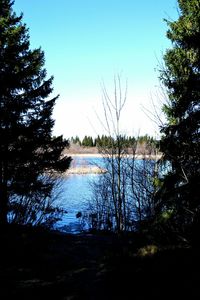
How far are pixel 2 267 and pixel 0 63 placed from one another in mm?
8787

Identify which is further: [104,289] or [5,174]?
[5,174]

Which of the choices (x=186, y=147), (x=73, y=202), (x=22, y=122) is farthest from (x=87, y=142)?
(x=186, y=147)

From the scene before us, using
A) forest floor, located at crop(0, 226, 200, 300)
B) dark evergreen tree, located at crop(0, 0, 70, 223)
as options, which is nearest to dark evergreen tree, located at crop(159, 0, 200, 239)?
forest floor, located at crop(0, 226, 200, 300)

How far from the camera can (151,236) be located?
1002 cm

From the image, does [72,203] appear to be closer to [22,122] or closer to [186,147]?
[22,122]

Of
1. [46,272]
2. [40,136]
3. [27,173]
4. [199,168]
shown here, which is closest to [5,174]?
[27,173]

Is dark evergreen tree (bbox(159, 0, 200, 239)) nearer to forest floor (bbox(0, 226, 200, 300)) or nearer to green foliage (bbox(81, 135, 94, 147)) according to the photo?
forest floor (bbox(0, 226, 200, 300))

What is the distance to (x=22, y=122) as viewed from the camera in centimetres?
1489

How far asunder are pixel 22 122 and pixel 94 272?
8009 mm

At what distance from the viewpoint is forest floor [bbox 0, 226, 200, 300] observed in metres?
7.15

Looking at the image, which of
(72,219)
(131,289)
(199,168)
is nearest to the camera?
(131,289)

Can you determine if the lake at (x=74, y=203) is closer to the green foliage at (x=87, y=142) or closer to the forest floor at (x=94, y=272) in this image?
the forest floor at (x=94, y=272)

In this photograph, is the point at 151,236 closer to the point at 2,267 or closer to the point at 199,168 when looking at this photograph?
the point at 199,168

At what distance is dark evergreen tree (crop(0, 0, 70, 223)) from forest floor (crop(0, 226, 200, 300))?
2592 millimetres
